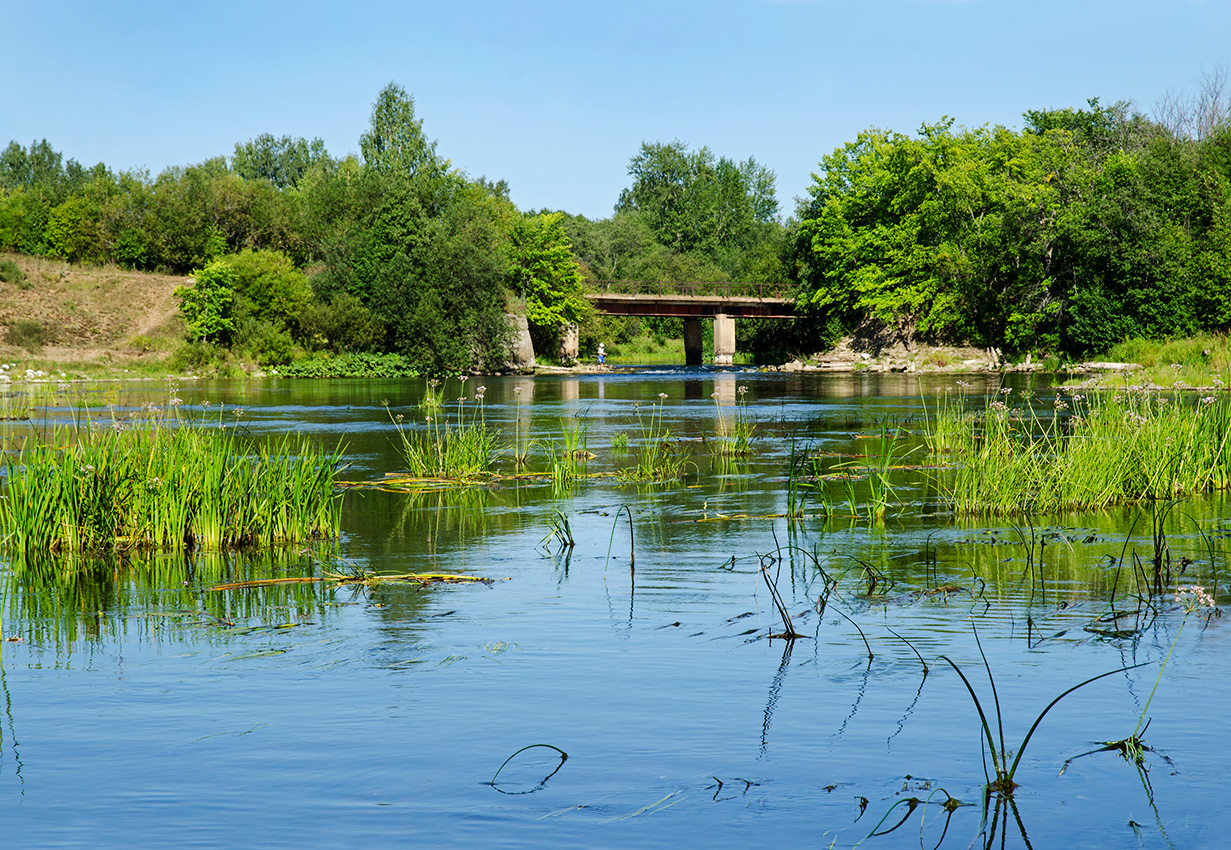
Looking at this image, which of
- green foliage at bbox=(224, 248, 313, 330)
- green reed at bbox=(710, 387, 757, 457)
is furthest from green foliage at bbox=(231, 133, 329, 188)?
green reed at bbox=(710, 387, 757, 457)

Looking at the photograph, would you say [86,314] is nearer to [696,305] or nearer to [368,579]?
[696,305]

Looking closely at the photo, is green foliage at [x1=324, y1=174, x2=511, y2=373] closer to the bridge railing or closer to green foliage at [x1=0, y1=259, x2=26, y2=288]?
the bridge railing

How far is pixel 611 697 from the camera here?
6.64 m

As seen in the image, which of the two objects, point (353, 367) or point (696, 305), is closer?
point (353, 367)

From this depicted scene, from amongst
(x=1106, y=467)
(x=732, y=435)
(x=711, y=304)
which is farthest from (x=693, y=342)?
(x=1106, y=467)

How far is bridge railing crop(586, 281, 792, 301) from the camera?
90.8m

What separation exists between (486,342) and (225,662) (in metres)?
61.6

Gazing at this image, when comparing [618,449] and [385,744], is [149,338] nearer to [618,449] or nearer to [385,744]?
[618,449]

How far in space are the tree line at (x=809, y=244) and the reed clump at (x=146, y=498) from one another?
5210 centimetres

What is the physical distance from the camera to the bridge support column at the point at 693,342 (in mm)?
97938

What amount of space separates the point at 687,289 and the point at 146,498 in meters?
90.8

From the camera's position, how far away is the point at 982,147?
75.2 meters

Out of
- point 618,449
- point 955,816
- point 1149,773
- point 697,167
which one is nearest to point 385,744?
point 955,816

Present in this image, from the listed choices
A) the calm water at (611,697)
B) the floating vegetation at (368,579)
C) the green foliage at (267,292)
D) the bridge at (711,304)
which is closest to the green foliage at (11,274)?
the green foliage at (267,292)
